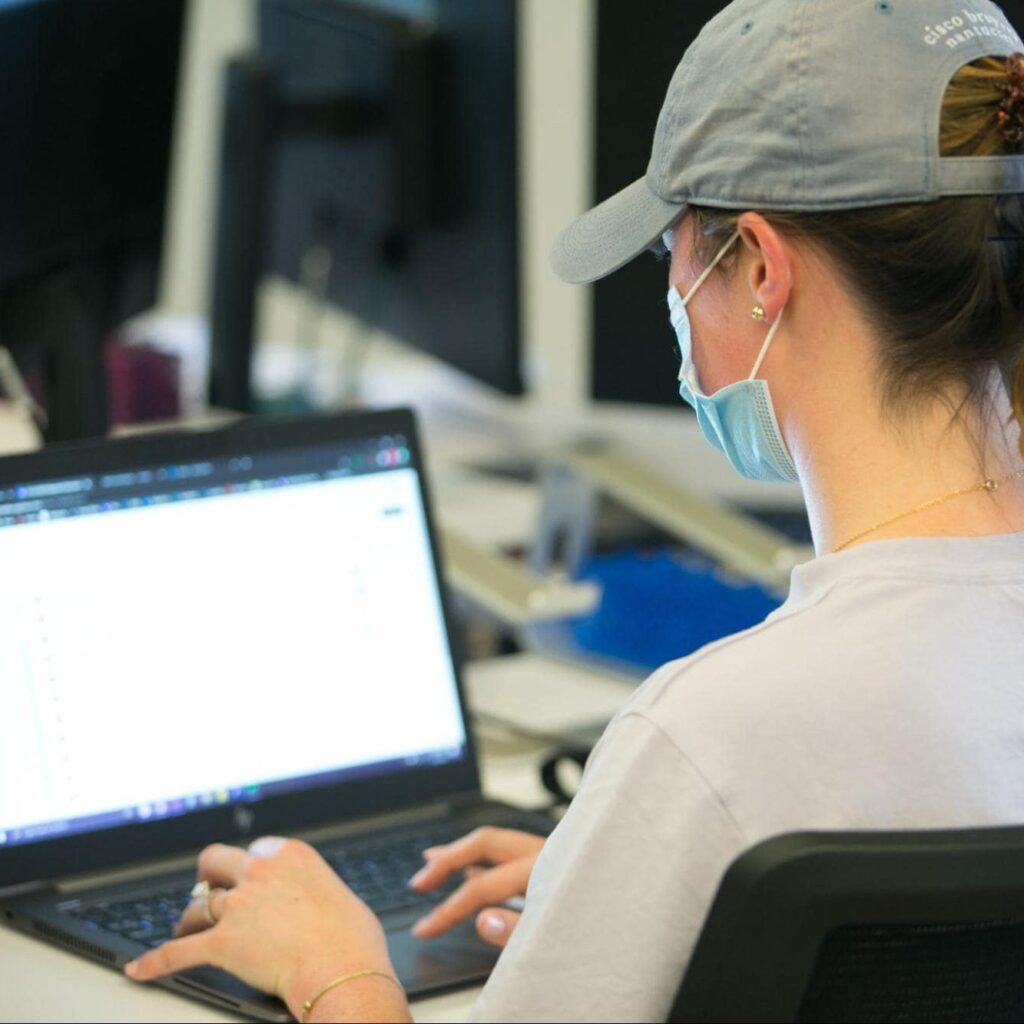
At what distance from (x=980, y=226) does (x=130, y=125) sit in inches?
51.6

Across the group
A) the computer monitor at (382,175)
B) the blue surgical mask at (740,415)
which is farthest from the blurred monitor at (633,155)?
the blue surgical mask at (740,415)

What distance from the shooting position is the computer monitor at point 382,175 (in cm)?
196

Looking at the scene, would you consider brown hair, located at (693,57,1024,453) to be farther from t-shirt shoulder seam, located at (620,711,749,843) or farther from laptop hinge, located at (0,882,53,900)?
laptop hinge, located at (0,882,53,900)

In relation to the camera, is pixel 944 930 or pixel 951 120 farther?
pixel 951 120

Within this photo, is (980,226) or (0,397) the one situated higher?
(980,226)

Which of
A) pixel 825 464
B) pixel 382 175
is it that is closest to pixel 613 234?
pixel 825 464

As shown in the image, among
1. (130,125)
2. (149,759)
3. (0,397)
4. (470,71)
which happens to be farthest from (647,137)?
(0,397)

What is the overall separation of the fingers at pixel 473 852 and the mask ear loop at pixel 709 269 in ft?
1.55

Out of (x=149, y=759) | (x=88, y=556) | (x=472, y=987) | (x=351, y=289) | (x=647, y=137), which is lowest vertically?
(x=472, y=987)

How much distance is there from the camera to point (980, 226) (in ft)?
3.06

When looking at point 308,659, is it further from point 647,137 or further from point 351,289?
point 351,289

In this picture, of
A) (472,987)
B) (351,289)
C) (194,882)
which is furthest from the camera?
(351,289)

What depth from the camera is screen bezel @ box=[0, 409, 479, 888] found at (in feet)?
4.40

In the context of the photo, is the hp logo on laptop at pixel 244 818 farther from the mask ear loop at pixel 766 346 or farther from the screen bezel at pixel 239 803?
the mask ear loop at pixel 766 346
